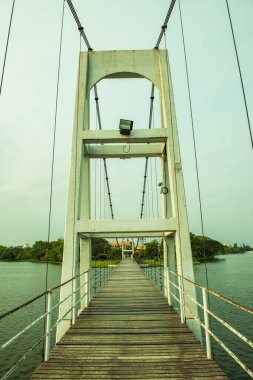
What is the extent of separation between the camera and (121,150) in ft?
28.6

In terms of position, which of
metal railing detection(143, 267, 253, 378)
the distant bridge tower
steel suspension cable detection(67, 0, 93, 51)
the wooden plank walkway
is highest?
steel suspension cable detection(67, 0, 93, 51)

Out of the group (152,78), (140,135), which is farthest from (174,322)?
(152,78)

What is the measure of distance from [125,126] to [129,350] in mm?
5003

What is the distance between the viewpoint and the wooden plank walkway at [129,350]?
3.13 m

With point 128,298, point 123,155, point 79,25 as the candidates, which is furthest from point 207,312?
point 79,25

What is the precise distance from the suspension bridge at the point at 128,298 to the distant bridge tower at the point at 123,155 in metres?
0.02

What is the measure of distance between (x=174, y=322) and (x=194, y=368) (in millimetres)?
2103

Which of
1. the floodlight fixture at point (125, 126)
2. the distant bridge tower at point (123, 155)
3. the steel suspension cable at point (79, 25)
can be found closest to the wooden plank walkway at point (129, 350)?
the distant bridge tower at point (123, 155)

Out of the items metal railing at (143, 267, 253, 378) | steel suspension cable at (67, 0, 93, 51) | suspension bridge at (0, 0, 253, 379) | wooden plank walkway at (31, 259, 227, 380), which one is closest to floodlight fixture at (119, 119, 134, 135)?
suspension bridge at (0, 0, 253, 379)

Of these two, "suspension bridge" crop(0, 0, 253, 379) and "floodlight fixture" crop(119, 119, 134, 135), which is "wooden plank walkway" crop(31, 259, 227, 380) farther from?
"floodlight fixture" crop(119, 119, 134, 135)

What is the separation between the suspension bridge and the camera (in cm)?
330

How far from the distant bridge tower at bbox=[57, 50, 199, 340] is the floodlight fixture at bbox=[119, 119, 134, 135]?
0.14 meters

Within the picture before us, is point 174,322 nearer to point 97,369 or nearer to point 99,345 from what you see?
point 99,345

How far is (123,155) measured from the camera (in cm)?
885
